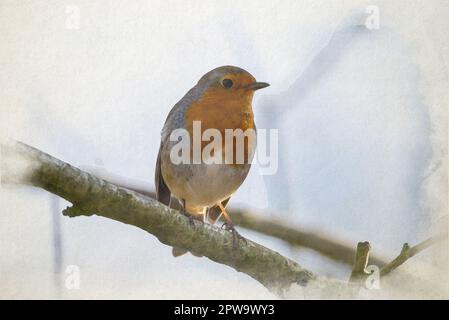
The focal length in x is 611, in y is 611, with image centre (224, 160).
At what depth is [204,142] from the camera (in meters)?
2.66

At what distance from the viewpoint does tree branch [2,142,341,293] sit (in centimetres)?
188

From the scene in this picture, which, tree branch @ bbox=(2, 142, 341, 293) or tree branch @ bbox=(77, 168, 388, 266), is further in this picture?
tree branch @ bbox=(77, 168, 388, 266)

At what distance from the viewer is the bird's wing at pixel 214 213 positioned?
3021mm

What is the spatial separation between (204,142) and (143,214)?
62 cm

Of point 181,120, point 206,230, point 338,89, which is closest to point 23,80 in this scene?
point 181,120

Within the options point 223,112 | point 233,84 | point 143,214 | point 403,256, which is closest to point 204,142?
point 223,112

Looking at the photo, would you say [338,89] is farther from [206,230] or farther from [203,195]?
[206,230]

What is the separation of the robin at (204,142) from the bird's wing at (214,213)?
85 mm

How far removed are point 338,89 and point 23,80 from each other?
168 centimetres

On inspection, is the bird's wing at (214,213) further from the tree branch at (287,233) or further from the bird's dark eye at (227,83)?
the bird's dark eye at (227,83)

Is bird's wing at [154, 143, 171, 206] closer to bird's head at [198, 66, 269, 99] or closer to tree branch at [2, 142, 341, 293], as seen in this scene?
bird's head at [198, 66, 269, 99]

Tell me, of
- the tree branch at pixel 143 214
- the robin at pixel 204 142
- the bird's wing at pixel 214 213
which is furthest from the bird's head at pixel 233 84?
the tree branch at pixel 143 214

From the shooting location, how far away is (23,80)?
3.21m

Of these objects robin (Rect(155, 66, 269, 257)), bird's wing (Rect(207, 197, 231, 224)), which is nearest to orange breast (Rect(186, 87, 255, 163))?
robin (Rect(155, 66, 269, 257))
